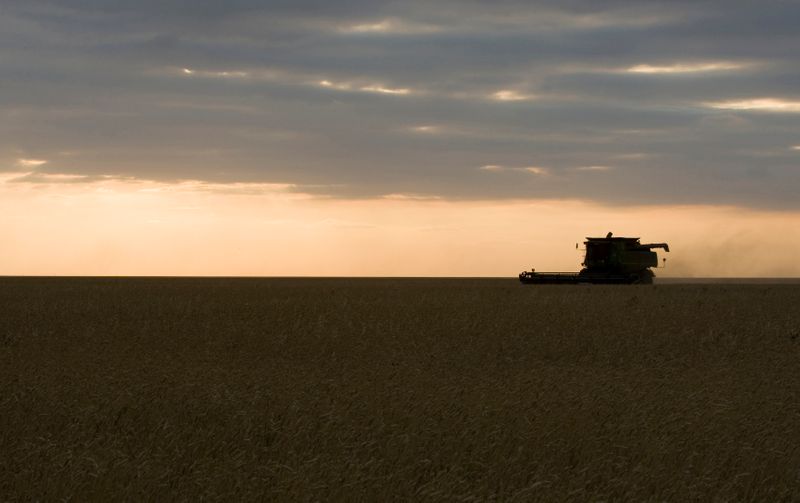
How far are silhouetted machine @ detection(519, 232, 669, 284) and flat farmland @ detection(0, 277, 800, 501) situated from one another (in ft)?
150

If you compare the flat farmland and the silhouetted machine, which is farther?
the silhouetted machine

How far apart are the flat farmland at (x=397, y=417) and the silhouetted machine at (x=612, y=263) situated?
150ft

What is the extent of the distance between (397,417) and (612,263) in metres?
61.5

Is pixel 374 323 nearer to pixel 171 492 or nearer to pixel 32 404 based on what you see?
pixel 32 404

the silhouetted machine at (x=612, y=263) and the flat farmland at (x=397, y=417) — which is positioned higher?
the silhouetted machine at (x=612, y=263)

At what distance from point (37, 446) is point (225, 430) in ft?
7.32

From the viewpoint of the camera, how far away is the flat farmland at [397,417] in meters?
9.62

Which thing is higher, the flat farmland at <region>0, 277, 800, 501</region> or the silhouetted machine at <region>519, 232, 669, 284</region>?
the silhouetted machine at <region>519, 232, 669, 284</region>

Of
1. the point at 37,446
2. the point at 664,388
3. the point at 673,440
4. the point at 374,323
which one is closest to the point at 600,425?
the point at 673,440

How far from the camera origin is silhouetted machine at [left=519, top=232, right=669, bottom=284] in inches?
2842

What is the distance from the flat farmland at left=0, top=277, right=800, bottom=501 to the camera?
9.62 meters

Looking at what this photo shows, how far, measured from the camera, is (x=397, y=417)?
42.5 ft

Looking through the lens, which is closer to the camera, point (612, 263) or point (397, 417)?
point (397, 417)

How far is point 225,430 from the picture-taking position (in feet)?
39.9
